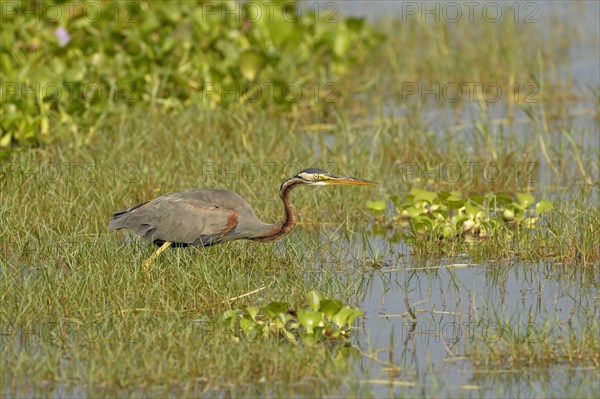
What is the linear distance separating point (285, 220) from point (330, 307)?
4.00 ft

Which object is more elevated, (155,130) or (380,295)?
(155,130)

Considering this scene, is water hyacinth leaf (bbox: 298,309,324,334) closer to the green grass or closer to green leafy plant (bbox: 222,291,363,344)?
green leafy plant (bbox: 222,291,363,344)

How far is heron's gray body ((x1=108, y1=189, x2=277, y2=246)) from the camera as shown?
7.11 meters

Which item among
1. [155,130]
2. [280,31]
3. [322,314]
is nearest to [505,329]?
[322,314]

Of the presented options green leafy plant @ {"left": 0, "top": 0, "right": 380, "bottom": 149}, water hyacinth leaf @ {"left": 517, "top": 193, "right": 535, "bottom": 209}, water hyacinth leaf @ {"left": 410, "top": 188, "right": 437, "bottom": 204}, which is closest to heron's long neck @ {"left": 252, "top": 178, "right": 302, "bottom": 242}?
water hyacinth leaf @ {"left": 410, "top": 188, "right": 437, "bottom": 204}

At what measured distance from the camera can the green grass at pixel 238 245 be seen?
5453 millimetres

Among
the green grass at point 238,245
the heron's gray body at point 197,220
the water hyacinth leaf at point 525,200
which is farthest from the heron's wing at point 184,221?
the water hyacinth leaf at point 525,200

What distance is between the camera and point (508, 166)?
31.4ft

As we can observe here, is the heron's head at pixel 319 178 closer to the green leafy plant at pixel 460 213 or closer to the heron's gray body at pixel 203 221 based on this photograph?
the heron's gray body at pixel 203 221

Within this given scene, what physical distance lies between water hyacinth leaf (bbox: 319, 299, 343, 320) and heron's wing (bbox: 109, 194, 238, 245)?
1.29m

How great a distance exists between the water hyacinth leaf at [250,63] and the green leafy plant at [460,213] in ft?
9.52

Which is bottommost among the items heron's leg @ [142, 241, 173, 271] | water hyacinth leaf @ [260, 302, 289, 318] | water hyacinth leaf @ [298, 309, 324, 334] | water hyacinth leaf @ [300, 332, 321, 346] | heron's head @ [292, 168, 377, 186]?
water hyacinth leaf @ [300, 332, 321, 346]

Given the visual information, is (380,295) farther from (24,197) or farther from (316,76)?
(316,76)

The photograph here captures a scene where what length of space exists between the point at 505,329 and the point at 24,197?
3.70m
